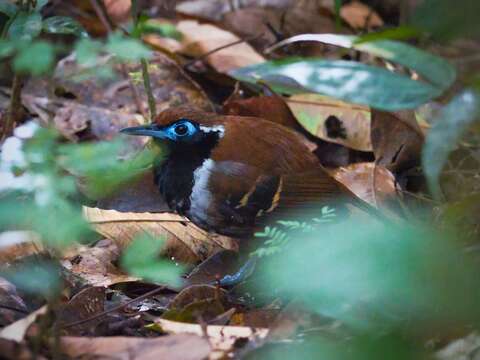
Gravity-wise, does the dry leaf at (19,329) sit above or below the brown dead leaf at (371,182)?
above

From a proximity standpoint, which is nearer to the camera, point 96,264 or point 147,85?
point 96,264

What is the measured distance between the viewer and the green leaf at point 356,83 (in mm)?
2334

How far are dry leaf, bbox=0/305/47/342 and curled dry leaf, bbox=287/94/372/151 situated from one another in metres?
2.61

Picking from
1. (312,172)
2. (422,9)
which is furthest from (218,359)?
(312,172)

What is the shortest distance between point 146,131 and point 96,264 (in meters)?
0.63

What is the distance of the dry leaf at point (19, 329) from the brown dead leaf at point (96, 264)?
0.98 metres

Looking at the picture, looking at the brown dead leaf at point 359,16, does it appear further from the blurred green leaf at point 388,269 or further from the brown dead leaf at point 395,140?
the blurred green leaf at point 388,269

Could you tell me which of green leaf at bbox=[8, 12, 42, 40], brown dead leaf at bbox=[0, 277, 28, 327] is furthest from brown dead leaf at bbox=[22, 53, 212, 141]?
brown dead leaf at bbox=[0, 277, 28, 327]

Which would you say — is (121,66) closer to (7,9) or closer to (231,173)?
(7,9)

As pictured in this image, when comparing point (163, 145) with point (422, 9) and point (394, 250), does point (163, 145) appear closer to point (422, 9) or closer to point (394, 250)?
point (422, 9)

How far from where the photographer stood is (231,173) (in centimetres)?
399

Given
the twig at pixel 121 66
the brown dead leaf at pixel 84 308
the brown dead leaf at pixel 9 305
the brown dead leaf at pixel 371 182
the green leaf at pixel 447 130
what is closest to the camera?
the green leaf at pixel 447 130

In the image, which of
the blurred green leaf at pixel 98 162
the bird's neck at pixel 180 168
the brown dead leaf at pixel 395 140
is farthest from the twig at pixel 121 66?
the blurred green leaf at pixel 98 162

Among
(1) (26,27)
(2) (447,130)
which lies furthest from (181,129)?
(2) (447,130)
